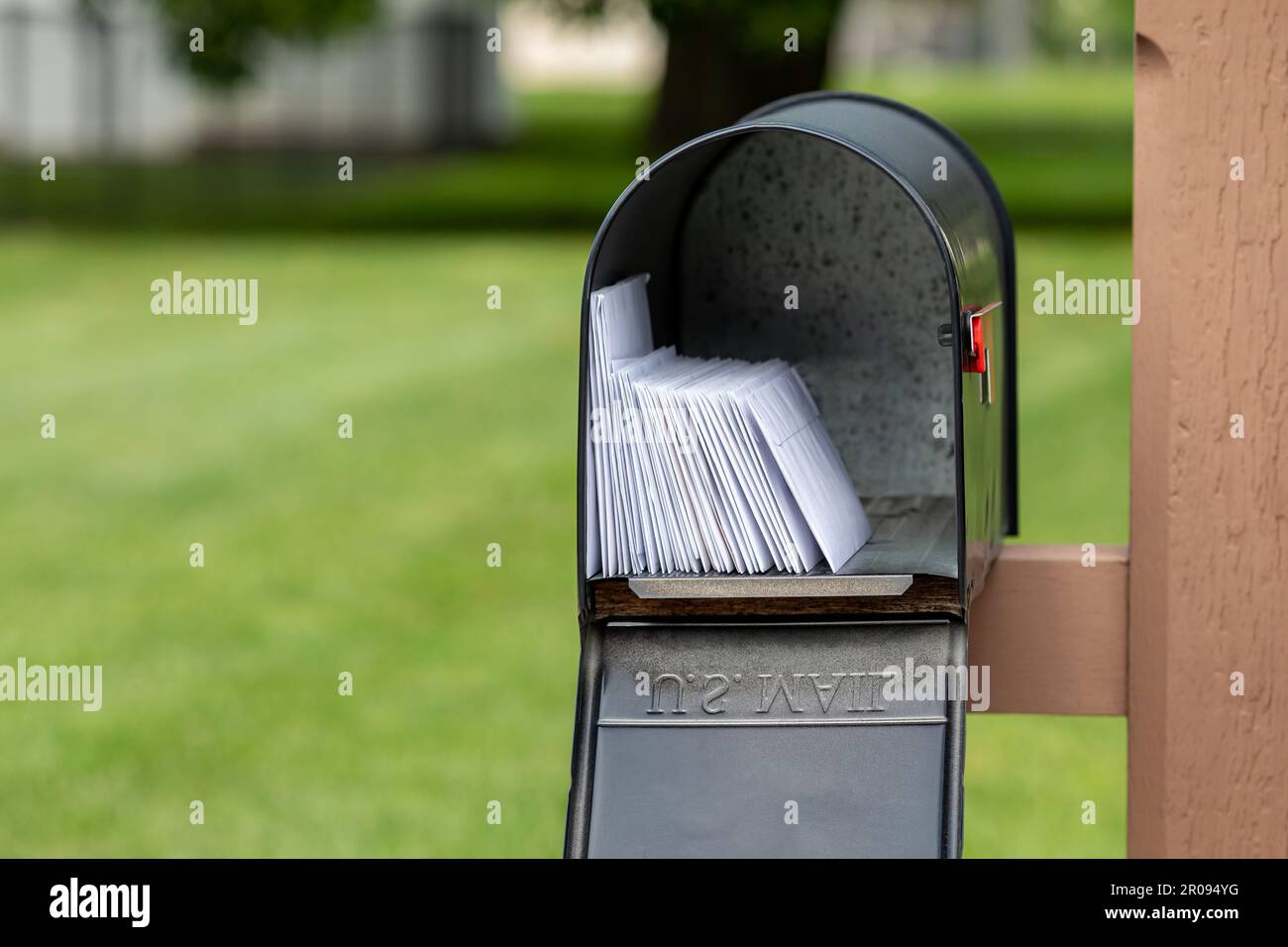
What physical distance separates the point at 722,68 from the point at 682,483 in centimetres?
1611

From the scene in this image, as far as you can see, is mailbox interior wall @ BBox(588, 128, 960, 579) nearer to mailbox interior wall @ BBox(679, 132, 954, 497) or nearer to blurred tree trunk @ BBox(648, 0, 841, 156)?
mailbox interior wall @ BBox(679, 132, 954, 497)

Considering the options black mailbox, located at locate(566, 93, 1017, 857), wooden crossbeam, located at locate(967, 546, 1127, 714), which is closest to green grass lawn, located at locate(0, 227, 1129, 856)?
wooden crossbeam, located at locate(967, 546, 1127, 714)

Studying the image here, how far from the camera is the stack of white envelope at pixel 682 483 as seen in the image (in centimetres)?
231

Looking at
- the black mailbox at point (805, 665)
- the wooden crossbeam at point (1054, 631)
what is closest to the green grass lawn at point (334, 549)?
the wooden crossbeam at point (1054, 631)

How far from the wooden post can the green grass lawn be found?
2.51 m

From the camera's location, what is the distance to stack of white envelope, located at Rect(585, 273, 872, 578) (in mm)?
2311

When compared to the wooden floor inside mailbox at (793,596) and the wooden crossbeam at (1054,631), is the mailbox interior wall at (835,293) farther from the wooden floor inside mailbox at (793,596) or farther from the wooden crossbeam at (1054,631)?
the wooden floor inside mailbox at (793,596)

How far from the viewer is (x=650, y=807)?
2.22 m

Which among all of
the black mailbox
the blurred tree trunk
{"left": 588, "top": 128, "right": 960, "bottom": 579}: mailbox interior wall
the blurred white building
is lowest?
the black mailbox

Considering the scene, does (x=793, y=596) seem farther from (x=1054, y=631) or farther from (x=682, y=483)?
(x=1054, y=631)

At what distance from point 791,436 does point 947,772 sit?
0.54 m

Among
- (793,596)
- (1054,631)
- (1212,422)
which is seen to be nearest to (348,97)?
(1054,631)

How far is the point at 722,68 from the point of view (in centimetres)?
1788

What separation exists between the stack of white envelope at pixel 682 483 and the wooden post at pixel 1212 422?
1.73 feet
